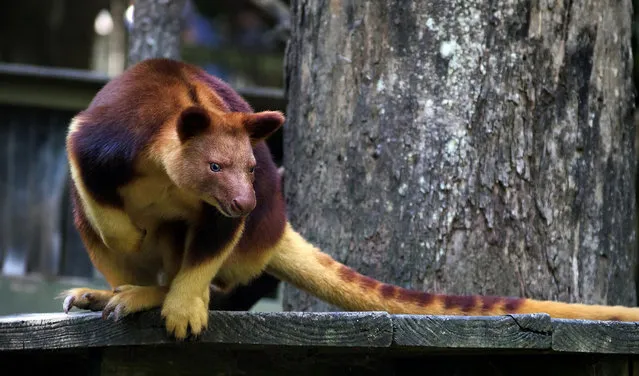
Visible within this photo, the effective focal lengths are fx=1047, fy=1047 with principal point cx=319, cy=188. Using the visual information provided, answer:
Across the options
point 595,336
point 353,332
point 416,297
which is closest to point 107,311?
point 353,332

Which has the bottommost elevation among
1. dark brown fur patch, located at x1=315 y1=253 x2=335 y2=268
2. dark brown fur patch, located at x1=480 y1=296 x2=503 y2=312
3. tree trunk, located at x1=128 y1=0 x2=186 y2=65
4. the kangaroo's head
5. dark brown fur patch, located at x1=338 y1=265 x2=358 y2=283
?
dark brown fur patch, located at x1=480 y1=296 x2=503 y2=312

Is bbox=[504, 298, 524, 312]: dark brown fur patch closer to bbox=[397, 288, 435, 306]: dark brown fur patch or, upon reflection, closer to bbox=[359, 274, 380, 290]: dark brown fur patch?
bbox=[397, 288, 435, 306]: dark brown fur patch

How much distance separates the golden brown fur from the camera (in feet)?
11.7

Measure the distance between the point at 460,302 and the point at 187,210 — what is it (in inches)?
42.3

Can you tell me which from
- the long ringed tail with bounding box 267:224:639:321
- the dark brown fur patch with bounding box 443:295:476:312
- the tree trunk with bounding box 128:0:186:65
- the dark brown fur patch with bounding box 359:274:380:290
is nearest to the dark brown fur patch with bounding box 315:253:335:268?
the long ringed tail with bounding box 267:224:639:321

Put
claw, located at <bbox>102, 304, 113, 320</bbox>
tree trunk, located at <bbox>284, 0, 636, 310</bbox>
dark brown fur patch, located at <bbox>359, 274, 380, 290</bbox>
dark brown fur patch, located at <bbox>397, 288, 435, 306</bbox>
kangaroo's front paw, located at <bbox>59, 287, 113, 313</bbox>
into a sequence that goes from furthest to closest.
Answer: tree trunk, located at <bbox>284, 0, 636, 310</bbox> → dark brown fur patch, located at <bbox>359, 274, 380, 290</bbox> → dark brown fur patch, located at <bbox>397, 288, 435, 306</bbox> → kangaroo's front paw, located at <bbox>59, 287, 113, 313</bbox> → claw, located at <bbox>102, 304, 113, 320</bbox>

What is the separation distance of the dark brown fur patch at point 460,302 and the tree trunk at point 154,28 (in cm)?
276

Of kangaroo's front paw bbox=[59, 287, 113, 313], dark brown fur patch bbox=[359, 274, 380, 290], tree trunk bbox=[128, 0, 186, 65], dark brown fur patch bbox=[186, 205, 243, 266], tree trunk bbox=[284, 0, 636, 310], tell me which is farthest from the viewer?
tree trunk bbox=[128, 0, 186, 65]

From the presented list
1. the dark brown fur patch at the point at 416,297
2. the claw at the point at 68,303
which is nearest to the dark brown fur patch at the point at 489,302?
the dark brown fur patch at the point at 416,297

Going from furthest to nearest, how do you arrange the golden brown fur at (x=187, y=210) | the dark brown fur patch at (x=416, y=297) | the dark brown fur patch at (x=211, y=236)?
1. the dark brown fur patch at (x=416, y=297)
2. the dark brown fur patch at (x=211, y=236)
3. the golden brown fur at (x=187, y=210)

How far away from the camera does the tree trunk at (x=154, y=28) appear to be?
6066mm

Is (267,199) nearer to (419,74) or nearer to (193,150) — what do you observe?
(193,150)

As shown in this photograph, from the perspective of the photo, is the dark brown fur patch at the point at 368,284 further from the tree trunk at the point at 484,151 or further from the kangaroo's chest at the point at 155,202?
the kangaroo's chest at the point at 155,202

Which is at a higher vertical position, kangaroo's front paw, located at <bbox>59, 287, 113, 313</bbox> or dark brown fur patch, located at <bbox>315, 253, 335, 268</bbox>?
dark brown fur patch, located at <bbox>315, 253, 335, 268</bbox>
